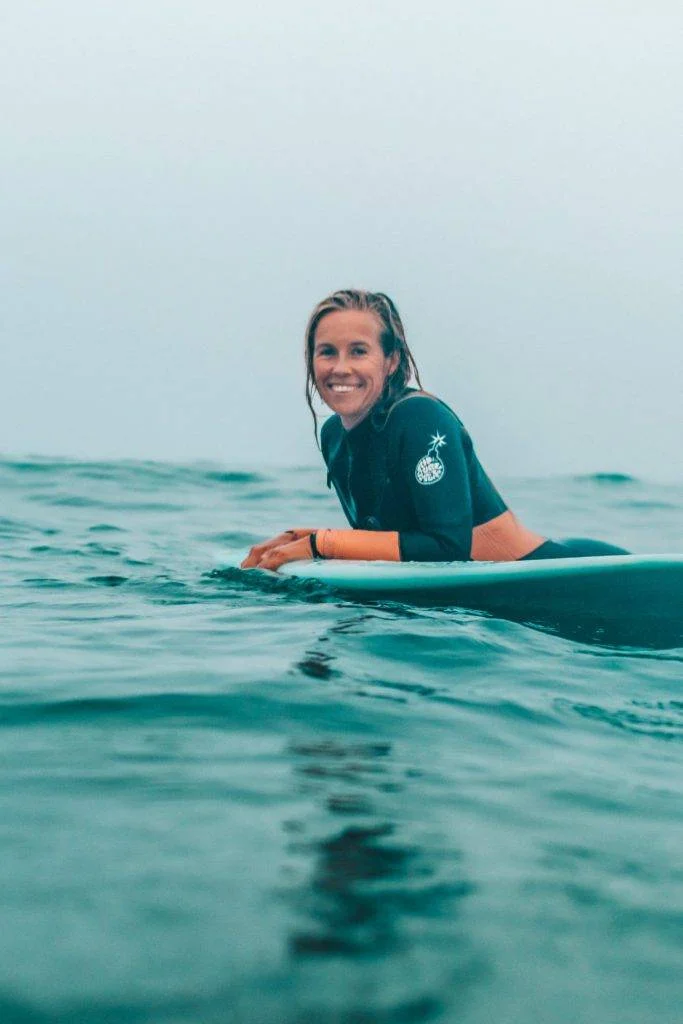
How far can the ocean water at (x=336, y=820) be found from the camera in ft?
4.57

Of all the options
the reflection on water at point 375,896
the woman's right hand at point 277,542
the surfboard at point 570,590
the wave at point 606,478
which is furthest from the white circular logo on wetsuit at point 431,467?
the wave at point 606,478

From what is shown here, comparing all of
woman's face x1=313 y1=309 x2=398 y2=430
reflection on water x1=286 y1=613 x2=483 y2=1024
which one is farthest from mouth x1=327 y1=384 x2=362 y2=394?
reflection on water x1=286 y1=613 x2=483 y2=1024

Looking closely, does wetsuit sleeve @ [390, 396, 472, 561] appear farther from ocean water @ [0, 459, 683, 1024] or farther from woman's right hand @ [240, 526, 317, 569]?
woman's right hand @ [240, 526, 317, 569]

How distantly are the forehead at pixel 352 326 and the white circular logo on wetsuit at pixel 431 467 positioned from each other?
53cm

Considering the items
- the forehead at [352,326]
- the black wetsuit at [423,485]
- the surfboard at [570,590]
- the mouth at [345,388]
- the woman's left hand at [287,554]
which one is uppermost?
the forehead at [352,326]

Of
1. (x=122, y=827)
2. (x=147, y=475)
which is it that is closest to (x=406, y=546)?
(x=122, y=827)

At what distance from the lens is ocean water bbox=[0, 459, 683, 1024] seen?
1.39 m

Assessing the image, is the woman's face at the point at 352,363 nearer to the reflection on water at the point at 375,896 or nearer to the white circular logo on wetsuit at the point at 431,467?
the white circular logo on wetsuit at the point at 431,467

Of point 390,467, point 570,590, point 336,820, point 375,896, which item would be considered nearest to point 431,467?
point 390,467

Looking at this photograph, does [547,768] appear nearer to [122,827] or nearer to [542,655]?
[122,827]

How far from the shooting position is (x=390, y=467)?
397 cm

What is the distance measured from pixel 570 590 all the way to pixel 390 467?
0.78 m

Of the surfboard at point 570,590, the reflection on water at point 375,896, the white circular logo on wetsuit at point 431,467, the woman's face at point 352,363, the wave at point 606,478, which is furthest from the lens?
the wave at point 606,478

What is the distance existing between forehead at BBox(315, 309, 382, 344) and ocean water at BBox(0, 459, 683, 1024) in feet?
3.43
